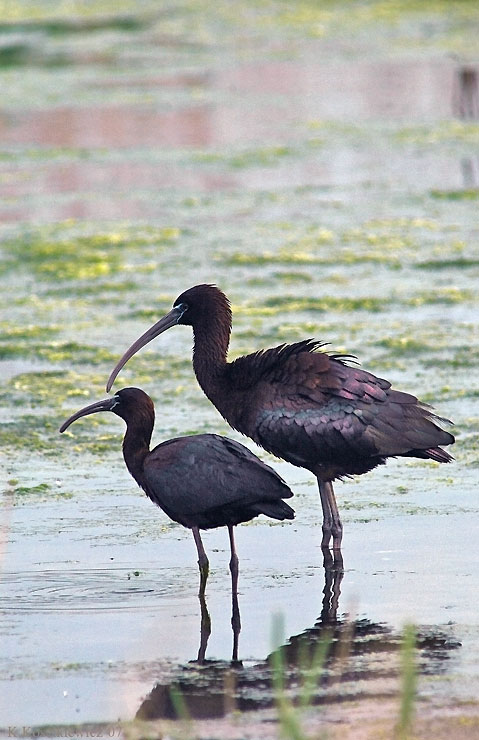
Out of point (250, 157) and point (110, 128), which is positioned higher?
point (110, 128)

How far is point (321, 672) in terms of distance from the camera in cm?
534

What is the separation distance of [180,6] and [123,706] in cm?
2388

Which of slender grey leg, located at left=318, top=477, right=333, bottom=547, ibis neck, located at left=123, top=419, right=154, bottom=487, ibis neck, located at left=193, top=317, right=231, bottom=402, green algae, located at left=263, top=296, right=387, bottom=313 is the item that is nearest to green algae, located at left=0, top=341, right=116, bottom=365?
green algae, located at left=263, top=296, right=387, bottom=313

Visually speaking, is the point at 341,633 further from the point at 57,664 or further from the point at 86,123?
the point at 86,123

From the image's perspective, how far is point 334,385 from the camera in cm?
688

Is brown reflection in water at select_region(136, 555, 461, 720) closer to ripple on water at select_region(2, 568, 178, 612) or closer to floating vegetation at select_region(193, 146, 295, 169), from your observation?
ripple on water at select_region(2, 568, 178, 612)

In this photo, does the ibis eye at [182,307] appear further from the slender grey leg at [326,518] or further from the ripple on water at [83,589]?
the ripple on water at [83,589]

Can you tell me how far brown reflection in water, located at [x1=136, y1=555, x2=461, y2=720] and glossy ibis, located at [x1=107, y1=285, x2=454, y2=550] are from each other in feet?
3.42

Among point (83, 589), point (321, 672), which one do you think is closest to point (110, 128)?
point (83, 589)

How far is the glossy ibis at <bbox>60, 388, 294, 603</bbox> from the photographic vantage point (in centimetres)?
637

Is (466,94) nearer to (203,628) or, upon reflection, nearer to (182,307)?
(182,307)

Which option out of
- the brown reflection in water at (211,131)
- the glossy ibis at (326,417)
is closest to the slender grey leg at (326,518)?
the glossy ibis at (326,417)

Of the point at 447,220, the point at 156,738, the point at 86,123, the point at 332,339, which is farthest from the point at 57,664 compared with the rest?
the point at 86,123

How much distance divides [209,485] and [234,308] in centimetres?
462
